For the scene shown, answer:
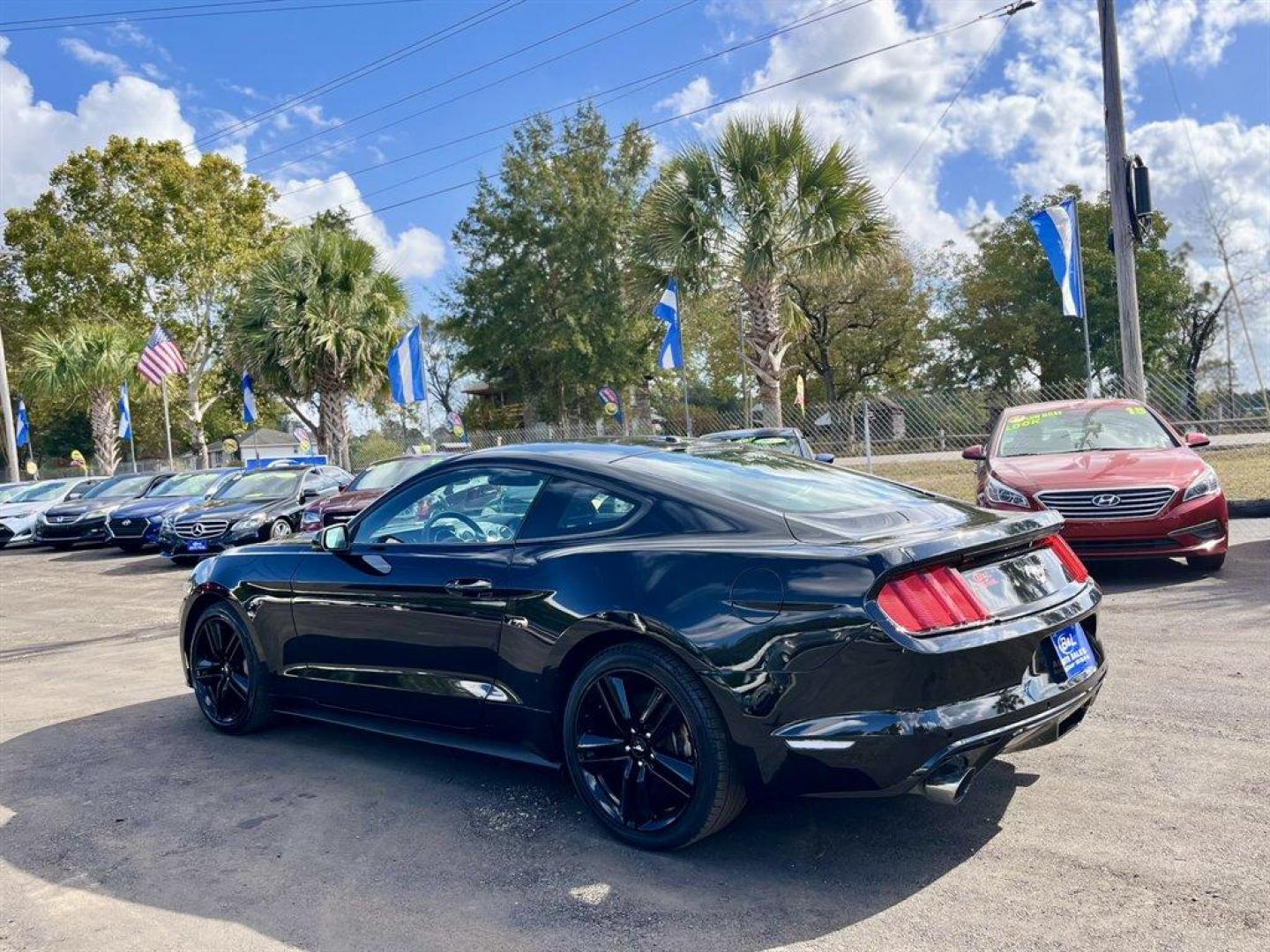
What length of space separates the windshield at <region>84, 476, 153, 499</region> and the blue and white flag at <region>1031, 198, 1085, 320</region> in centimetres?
1884

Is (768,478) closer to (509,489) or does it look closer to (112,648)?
(509,489)

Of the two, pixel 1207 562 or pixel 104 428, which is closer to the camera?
pixel 1207 562

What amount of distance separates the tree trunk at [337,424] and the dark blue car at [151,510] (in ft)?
21.4

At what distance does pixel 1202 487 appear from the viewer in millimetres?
8031

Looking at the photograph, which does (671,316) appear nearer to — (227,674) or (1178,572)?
(1178,572)

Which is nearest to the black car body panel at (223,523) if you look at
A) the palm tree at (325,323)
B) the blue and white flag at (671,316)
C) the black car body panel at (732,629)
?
the blue and white flag at (671,316)

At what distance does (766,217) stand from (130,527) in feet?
42.8

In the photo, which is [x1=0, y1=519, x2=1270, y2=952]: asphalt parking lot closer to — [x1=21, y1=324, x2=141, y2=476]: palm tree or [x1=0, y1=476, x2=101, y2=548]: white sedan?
[x1=0, y1=476, x2=101, y2=548]: white sedan

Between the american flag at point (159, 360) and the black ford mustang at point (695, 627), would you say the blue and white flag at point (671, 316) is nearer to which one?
the american flag at point (159, 360)

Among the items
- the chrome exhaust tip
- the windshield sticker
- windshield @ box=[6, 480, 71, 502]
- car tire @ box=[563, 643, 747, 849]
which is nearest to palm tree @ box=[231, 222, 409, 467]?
windshield @ box=[6, 480, 71, 502]

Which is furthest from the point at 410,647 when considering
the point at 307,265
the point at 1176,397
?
the point at 307,265

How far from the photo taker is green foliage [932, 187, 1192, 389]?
44938mm

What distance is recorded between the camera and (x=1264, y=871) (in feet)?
10.3

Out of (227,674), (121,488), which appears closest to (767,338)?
(121,488)
